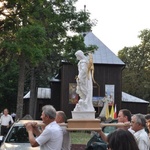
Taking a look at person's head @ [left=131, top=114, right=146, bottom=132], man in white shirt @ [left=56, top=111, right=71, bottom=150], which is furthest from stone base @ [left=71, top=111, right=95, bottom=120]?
person's head @ [left=131, top=114, right=146, bottom=132]

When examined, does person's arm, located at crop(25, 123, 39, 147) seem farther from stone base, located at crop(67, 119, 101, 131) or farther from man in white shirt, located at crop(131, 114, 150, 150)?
man in white shirt, located at crop(131, 114, 150, 150)

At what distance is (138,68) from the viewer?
67438mm

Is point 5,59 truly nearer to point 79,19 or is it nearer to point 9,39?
point 9,39

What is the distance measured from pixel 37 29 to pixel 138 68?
47.7 metres

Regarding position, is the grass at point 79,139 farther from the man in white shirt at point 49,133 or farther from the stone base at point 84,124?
the man in white shirt at point 49,133

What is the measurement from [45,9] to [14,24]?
7.24 feet

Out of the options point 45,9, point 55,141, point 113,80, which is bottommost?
point 55,141

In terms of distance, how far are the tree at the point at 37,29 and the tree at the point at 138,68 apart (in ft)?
117

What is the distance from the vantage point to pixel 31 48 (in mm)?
21484

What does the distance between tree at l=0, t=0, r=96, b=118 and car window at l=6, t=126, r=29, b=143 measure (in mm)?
10641

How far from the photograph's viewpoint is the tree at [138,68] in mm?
62562

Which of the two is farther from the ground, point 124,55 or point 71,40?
point 124,55

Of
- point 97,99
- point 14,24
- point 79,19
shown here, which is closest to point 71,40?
point 79,19

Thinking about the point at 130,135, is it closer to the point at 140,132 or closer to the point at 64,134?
the point at 140,132
